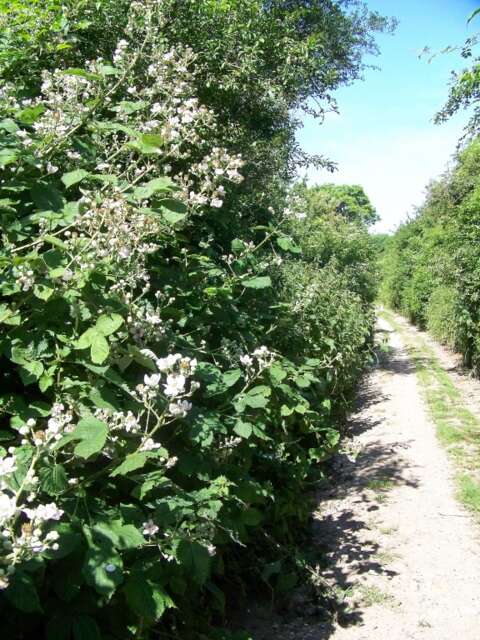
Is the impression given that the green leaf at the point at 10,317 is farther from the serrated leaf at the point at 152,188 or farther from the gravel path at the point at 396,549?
the gravel path at the point at 396,549

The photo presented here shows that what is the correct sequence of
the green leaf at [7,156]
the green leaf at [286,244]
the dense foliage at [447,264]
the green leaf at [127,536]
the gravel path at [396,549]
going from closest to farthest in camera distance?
1. the green leaf at [127,536]
2. the green leaf at [7,156]
3. the green leaf at [286,244]
4. the gravel path at [396,549]
5. the dense foliage at [447,264]

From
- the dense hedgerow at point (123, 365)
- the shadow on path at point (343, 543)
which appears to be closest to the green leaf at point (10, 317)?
the dense hedgerow at point (123, 365)

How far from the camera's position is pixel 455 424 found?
26.9 ft

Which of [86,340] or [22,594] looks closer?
[22,594]

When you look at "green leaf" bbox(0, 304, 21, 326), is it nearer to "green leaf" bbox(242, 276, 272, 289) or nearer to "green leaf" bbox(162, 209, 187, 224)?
"green leaf" bbox(162, 209, 187, 224)

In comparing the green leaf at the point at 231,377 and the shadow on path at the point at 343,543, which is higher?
the green leaf at the point at 231,377

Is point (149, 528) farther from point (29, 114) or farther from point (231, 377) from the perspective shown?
point (29, 114)

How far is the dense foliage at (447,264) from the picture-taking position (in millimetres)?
11828

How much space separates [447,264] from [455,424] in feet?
20.4

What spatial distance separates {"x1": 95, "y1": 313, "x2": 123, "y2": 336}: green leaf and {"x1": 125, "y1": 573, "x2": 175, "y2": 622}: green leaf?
2.34 ft

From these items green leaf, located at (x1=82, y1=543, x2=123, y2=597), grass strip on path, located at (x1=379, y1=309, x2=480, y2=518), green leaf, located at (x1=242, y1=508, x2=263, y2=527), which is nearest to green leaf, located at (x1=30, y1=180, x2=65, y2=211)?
green leaf, located at (x1=82, y1=543, x2=123, y2=597)

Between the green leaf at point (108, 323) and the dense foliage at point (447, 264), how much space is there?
10.6 meters

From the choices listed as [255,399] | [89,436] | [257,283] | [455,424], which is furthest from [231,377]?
[455,424]

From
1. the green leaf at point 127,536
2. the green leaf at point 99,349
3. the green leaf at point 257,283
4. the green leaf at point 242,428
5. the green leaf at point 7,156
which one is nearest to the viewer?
the green leaf at point 127,536
